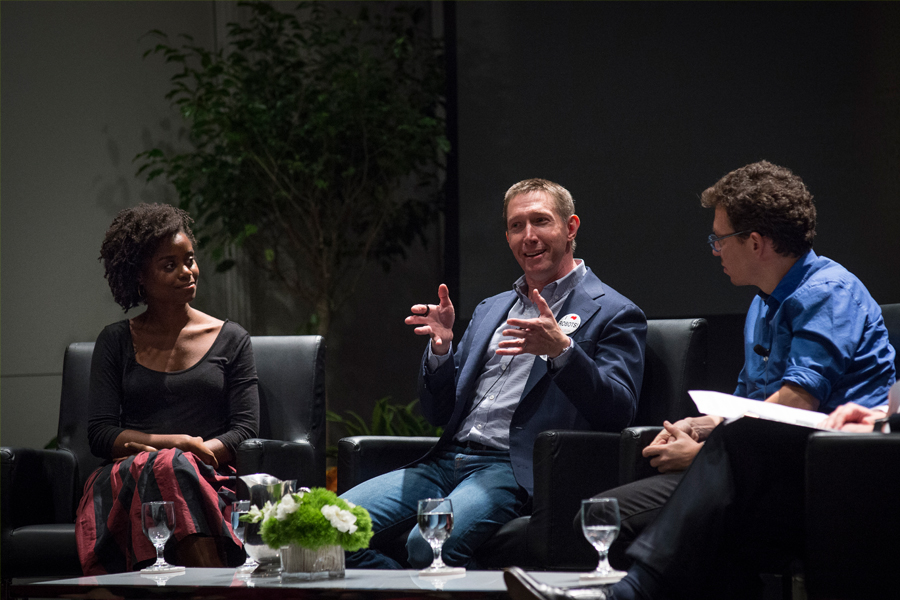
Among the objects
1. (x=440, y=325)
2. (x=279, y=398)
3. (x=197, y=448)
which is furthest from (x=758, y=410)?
(x=279, y=398)

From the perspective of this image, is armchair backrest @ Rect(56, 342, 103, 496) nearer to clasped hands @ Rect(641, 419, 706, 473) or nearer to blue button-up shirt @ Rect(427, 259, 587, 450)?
blue button-up shirt @ Rect(427, 259, 587, 450)

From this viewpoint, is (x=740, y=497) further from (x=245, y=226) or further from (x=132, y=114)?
(x=132, y=114)

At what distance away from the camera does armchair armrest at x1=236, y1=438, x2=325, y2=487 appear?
2518mm

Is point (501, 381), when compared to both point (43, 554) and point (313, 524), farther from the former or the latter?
point (43, 554)

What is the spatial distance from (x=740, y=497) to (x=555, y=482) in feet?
1.99

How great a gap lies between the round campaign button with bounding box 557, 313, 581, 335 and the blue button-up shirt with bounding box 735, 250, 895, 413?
23.3 inches

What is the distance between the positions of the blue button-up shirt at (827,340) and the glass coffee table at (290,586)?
675 millimetres

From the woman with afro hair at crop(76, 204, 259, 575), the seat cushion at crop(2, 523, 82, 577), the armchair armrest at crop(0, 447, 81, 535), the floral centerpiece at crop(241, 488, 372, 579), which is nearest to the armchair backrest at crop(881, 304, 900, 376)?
the floral centerpiece at crop(241, 488, 372, 579)

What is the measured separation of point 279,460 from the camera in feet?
8.59

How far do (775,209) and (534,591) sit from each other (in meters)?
1.08

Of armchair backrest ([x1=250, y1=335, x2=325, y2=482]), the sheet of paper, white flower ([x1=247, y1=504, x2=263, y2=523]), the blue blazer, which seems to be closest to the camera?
the sheet of paper

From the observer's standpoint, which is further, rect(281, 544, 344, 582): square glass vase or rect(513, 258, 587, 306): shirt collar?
rect(513, 258, 587, 306): shirt collar

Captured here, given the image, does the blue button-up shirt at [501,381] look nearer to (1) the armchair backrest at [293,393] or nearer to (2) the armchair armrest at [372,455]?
(2) the armchair armrest at [372,455]

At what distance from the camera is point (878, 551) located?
1606mm
